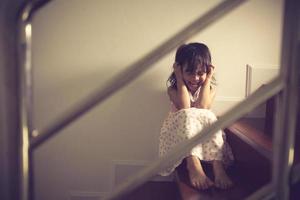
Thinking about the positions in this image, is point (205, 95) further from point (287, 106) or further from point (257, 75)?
point (287, 106)

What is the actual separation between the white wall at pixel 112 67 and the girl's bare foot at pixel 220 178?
23.9 inches

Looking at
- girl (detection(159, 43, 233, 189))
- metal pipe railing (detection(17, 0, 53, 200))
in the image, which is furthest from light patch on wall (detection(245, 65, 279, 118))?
metal pipe railing (detection(17, 0, 53, 200))

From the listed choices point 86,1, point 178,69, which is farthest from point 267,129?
point 86,1

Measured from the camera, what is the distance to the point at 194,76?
5.02 ft

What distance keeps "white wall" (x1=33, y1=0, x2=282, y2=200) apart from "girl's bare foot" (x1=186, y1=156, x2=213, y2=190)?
0.59 m

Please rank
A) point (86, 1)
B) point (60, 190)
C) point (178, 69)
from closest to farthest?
point (178, 69), point (86, 1), point (60, 190)

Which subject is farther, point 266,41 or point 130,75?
point 266,41

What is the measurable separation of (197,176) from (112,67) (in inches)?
32.4

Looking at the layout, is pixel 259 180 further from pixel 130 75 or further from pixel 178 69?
pixel 130 75

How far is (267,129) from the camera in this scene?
1.57 metres

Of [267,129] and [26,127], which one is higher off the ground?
[26,127]

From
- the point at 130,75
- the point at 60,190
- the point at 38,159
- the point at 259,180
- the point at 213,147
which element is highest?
the point at 130,75

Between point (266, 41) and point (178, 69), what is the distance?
1.95ft

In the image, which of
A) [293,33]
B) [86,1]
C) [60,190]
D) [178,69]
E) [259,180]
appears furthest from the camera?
[60,190]
